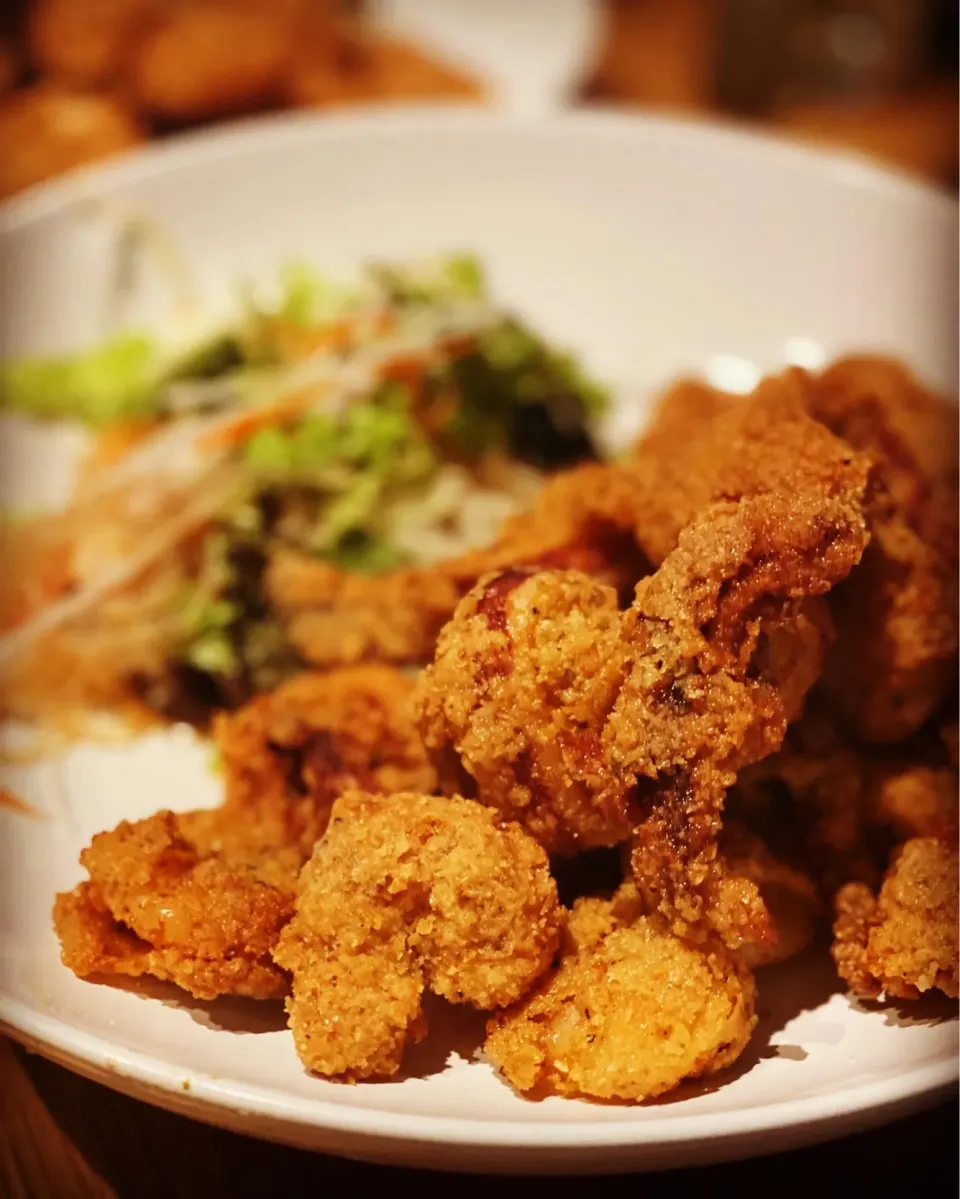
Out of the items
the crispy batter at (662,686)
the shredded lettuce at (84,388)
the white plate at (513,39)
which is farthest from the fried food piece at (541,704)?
the white plate at (513,39)

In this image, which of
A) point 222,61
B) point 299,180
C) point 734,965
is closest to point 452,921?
point 734,965

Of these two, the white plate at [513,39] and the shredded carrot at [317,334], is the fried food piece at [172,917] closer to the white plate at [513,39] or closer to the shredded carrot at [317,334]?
the shredded carrot at [317,334]

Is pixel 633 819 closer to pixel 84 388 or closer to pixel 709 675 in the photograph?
pixel 709 675

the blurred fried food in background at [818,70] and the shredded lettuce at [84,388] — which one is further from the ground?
the blurred fried food in background at [818,70]

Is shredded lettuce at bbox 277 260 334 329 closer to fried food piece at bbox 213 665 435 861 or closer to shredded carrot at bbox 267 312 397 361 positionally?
shredded carrot at bbox 267 312 397 361

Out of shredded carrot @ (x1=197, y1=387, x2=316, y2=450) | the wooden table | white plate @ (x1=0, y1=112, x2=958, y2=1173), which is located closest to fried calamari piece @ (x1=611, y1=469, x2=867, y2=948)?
the wooden table
